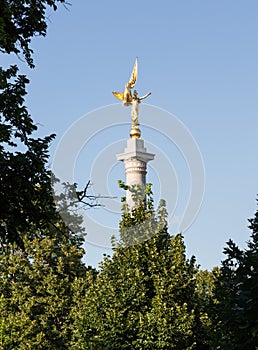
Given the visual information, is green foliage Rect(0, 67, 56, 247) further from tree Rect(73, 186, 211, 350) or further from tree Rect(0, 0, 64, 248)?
tree Rect(73, 186, 211, 350)

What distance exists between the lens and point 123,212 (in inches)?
1023

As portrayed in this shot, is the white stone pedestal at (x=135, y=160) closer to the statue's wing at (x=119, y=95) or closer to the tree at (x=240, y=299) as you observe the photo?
the statue's wing at (x=119, y=95)

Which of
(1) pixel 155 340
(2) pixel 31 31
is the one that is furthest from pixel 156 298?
(2) pixel 31 31

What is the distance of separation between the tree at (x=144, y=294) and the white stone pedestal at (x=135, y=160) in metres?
6.72

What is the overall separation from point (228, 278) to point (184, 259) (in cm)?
1249

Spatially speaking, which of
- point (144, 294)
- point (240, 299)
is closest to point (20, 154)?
point (240, 299)

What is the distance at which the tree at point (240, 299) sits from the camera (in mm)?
10305

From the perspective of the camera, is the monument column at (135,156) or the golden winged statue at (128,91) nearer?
the monument column at (135,156)

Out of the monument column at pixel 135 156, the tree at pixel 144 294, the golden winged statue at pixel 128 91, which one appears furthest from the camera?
the golden winged statue at pixel 128 91

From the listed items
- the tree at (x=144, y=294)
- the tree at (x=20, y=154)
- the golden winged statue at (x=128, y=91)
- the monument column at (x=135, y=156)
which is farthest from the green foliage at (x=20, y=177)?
the golden winged statue at (x=128, y=91)

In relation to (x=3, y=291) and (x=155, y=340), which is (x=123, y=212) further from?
(x=3, y=291)

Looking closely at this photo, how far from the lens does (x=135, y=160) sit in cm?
3372

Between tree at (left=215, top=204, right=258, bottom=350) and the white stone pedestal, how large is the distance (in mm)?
19852

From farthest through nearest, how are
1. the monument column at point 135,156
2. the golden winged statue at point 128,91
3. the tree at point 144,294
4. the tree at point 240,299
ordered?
1. the golden winged statue at point 128,91
2. the monument column at point 135,156
3. the tree at point 144,294
4. the tree at point 240,299
